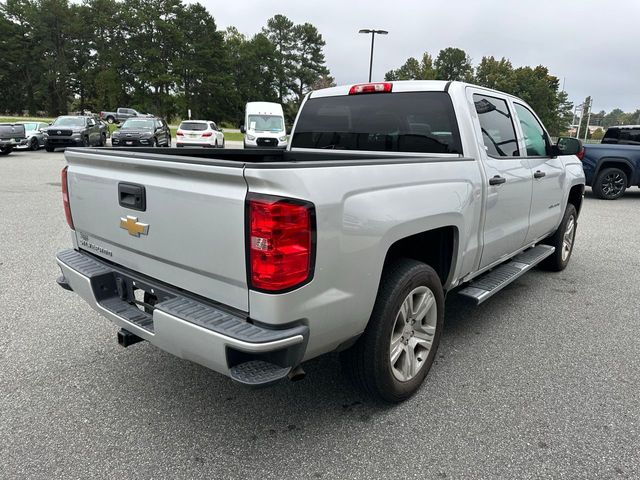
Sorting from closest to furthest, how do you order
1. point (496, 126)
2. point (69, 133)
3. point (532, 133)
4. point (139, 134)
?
point (496, 126) < point (532, 133) < point (69, 133) < point (139, 134)

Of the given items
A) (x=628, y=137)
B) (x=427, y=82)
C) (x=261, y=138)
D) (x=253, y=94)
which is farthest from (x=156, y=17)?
Result: (x=427, y=82)

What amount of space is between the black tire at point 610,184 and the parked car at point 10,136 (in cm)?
2139

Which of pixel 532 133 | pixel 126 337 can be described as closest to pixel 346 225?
pixel 126 337

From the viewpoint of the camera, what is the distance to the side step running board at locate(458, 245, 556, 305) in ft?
11.1

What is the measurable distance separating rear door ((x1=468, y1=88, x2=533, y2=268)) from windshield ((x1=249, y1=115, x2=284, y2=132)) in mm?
19648

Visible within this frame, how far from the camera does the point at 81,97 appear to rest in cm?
7581

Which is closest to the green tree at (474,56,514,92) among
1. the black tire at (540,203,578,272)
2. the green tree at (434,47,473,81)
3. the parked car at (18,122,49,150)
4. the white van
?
the green tree at (434,47,473,81)

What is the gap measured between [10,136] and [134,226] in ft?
69.1

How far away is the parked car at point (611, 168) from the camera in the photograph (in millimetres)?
11391

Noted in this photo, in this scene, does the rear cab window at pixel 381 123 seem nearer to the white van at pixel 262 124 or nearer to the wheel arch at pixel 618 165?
the wheel arch at pixel 618 165

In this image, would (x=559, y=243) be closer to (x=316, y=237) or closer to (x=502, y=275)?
(x=502, y=275)

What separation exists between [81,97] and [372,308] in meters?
87.0

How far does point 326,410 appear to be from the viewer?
2.70 meters

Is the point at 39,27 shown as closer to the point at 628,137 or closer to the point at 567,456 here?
the point at 628,137
